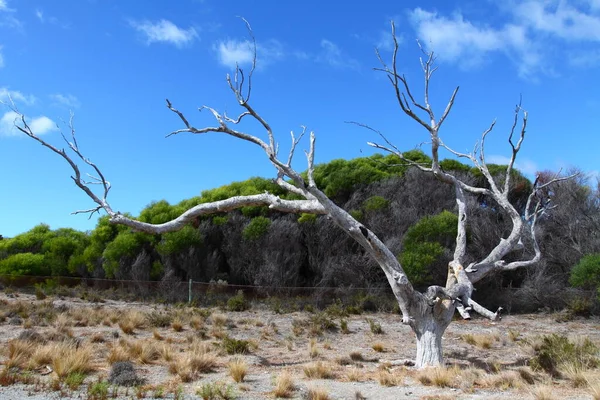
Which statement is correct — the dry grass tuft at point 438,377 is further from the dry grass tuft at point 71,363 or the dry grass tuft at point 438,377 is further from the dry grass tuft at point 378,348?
the dry grass tuft at point 71,363

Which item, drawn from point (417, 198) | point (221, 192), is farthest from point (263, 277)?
point (417, 198)

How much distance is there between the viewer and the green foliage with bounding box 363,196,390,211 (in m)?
23.4

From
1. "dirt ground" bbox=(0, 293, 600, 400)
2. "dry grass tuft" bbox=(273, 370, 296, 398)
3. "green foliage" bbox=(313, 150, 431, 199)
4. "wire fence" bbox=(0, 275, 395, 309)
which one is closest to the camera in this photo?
"dry grass tuft" bbox=(273, 370, 296, 398)

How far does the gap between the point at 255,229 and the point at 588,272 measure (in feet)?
43.2

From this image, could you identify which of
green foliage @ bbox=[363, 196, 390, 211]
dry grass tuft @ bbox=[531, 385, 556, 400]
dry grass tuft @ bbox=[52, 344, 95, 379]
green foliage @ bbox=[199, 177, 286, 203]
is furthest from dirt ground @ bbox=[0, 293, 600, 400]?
green foliage @ bbox=[199, 177, 286, 203]

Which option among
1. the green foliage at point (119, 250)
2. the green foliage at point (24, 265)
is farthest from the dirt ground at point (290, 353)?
the green foliage at point (24, 265)

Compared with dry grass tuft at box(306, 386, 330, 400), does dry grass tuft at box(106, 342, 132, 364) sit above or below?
above

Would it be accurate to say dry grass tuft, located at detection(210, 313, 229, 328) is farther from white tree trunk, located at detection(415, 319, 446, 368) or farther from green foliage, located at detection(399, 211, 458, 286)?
white tree trunk, located at detection(415, 319, 446, 368)

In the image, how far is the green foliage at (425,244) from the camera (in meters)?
19.6

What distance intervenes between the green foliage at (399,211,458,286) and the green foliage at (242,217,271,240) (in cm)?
645

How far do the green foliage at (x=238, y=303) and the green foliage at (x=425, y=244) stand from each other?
6.08 m

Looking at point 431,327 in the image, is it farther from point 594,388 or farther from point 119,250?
point 119,250

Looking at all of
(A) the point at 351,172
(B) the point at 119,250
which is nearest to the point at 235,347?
(B) the point at 119,250

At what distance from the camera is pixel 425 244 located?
20109mm
